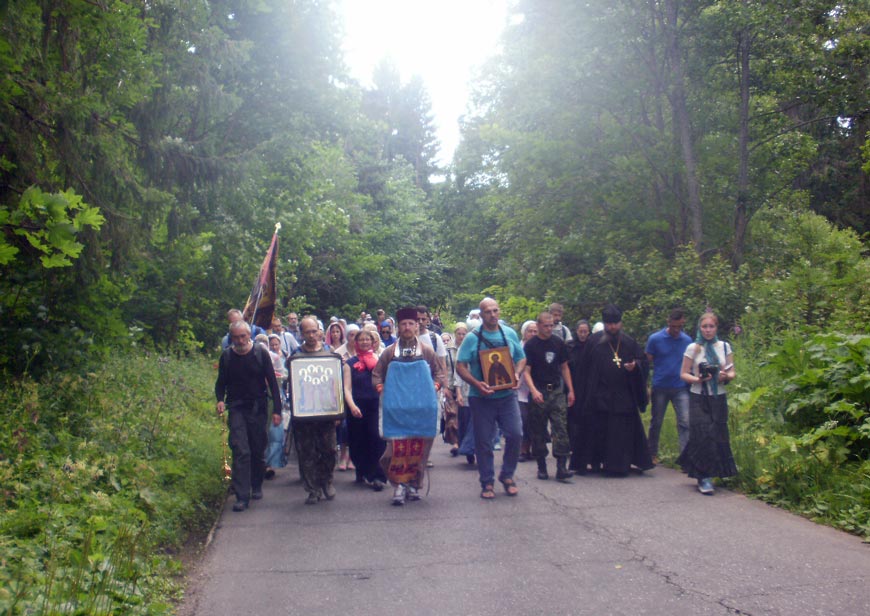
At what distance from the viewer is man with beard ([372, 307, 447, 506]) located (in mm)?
9570

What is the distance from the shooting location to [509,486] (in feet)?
32.3

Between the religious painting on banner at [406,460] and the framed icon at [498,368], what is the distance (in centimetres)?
98

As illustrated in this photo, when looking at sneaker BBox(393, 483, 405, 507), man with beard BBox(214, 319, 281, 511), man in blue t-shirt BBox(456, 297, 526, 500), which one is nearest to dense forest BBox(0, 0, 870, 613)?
man with beard BBox(214, 319, 281, 511)

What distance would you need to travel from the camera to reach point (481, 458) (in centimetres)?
977

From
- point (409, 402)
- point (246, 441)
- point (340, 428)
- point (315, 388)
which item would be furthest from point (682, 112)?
point (246, 441)

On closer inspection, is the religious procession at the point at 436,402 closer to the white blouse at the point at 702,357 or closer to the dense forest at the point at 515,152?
the white blouse at the point at 702,357

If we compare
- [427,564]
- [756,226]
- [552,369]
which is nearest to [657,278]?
[756,226]

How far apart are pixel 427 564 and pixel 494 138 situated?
743 inches

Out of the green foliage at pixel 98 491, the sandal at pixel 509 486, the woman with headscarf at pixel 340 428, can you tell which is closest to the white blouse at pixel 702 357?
the sandal at pixel 509 486

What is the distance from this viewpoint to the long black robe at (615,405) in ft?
36.0

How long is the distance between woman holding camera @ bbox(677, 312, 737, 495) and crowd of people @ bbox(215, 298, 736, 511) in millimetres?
12

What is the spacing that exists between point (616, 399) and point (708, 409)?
148cm

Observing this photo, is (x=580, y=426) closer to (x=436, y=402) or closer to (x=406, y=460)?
(x=436, y=402)

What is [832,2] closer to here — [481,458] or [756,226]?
[756,226]
